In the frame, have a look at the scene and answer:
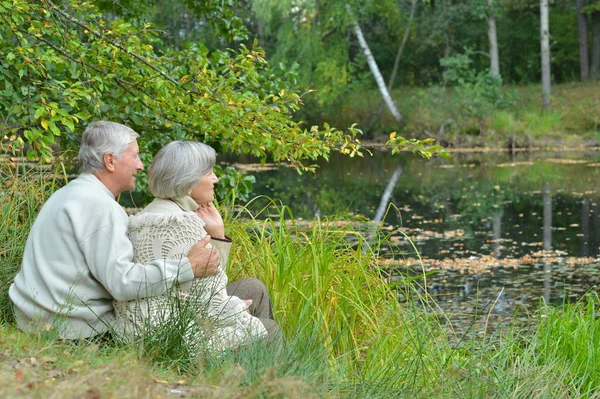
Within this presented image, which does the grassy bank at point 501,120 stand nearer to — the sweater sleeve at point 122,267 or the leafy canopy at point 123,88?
the leafy canopy at point 123,88

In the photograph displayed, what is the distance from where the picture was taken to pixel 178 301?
3.53 meters

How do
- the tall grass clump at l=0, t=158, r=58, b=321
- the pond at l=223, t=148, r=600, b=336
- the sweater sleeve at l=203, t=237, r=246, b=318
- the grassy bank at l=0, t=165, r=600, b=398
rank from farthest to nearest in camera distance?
the pond at l=223, t=148, r=600, b=336
the tall grass clump at l=0, t=158, r=58, b=321
the sweater sleeve at l=203, t=237, r=246, b=318
the grassy bank at l=0, t=165, r=600, b=398

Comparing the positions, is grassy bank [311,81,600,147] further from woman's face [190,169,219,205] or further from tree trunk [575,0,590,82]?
woman's face [190,169,219,205]

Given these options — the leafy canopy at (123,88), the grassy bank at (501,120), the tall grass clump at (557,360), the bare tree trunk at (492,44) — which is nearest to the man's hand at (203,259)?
the tall grass clump at (557,360)

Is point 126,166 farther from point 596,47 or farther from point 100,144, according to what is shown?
point 596,47

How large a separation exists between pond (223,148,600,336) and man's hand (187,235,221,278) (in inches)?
46.0

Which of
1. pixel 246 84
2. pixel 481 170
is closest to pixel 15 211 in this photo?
pixel 246 84

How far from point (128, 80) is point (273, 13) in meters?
23.5

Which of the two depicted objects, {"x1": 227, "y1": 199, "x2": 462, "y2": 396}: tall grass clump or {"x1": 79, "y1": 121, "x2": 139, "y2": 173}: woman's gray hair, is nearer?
{"x1": 79, "y1": 121, "x2": 139, "y2": 173}: woman's gray hair

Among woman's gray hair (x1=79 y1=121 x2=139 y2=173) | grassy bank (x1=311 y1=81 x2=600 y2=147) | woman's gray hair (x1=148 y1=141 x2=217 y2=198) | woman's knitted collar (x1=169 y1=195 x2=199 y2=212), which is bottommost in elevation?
grassy bank (x1=311 y1=81 x2=600 y2=147)

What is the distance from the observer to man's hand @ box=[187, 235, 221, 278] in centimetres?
357

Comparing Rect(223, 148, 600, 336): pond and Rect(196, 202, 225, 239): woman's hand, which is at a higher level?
Rect(196, 202, 225, 239): woman's hand

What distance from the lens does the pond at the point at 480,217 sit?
839 centimetres

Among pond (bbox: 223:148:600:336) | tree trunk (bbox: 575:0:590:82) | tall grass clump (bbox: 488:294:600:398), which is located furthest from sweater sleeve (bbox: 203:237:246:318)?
tree trunk (bbox: 575:0:590:82)
